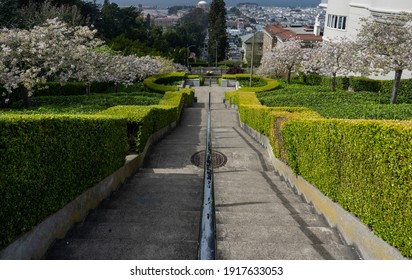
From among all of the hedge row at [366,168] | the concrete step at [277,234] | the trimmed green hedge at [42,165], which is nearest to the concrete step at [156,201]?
the trimmed green hedge at [42,165]

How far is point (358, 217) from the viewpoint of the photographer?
654 centimetres

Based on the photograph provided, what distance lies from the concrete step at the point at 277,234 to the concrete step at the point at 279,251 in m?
0.30

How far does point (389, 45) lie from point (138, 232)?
1795 cm

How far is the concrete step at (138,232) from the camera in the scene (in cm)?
648

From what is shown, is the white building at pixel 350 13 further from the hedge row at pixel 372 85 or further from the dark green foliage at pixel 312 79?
the dark green foliage at pixel 312 79

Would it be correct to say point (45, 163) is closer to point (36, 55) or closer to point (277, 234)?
point (277, 234)

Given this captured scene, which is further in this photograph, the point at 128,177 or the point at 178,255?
the point at 128,177

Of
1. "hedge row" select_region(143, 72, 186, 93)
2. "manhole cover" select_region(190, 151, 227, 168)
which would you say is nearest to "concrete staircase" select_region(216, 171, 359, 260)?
"manhole cover" select_region(190, 151, 227, 168)

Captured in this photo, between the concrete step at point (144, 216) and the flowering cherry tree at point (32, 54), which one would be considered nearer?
the concrete step at point (144, 216)

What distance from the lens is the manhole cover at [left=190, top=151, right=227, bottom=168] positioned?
13.8 m
